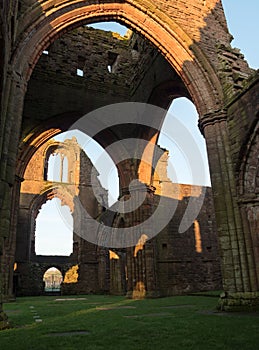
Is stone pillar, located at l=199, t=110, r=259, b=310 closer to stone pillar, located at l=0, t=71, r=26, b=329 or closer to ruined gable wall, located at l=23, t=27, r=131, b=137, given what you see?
stone pillar, located at l=0, t=71, r=26, b=329

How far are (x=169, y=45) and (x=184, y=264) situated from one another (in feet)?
34.2

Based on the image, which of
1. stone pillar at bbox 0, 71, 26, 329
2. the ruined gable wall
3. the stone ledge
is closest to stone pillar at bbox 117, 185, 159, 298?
the ruined gable wall

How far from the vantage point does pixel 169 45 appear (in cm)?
836

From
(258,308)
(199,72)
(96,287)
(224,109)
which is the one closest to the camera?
(258,308)

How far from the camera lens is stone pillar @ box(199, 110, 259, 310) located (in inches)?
243

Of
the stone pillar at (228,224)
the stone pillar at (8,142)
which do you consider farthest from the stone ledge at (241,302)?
the stone pillar at (8,142)

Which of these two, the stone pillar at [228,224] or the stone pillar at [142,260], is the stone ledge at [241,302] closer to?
the stone pillar at [228,224]

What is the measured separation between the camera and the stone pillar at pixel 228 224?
243 inches

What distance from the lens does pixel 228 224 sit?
6.76 m

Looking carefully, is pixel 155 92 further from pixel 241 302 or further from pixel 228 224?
pixel 241 302

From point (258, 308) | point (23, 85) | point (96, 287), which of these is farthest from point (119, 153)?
point (96, 287)

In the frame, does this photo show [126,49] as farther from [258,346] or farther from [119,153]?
[258,346]

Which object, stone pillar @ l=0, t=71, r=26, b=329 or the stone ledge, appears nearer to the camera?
stone pillar @ l=0, t=71, r=26, b=329

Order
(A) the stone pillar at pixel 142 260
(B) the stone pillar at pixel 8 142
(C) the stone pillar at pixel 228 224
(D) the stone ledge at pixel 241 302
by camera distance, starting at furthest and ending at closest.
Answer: (A) the stone pillar at pixel 142 260 → (C) the stone pillar at pixel 228 224 → (D) the stone ledge at pixel 241 302 → (B) the stone pillar at pixel 8 142
